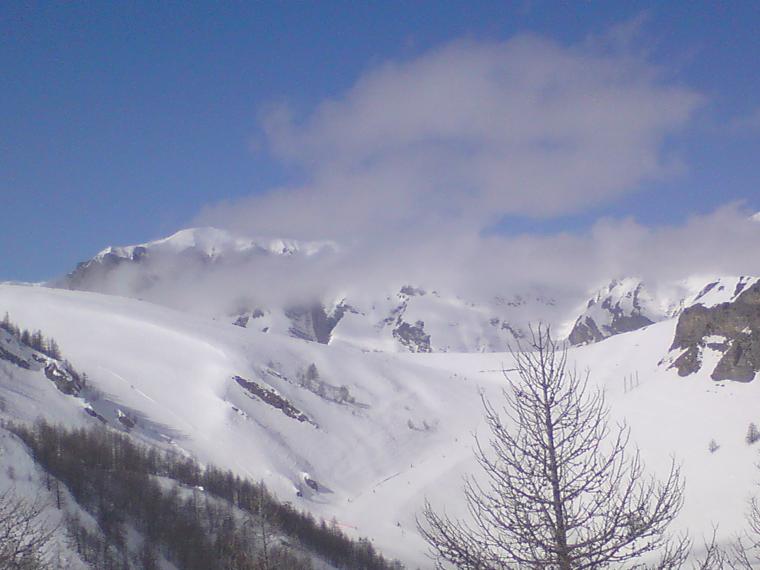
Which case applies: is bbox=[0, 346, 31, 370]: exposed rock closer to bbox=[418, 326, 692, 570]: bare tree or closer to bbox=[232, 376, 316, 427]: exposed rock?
bbox=[232, 376, 316, 427]: exposed rock

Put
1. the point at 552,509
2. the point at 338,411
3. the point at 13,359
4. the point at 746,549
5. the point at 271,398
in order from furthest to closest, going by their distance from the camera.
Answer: the point at 338,411
the point at 271,398
the point at 13,359
the point at 746,549
the point at 552,509

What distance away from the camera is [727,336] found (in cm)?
10969

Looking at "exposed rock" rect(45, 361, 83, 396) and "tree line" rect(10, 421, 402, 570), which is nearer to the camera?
"tree line" rect(10, 421, 402, 570)

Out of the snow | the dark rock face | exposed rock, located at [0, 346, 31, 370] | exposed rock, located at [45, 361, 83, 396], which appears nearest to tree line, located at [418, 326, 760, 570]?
the snow

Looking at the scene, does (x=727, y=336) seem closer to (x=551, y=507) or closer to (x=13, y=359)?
(x=13, y=359)

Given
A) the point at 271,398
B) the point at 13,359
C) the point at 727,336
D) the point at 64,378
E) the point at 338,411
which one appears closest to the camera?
the point at 13,359

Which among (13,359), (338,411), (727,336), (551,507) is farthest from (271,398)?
(551,507)

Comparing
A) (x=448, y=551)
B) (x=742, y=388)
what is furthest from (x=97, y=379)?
(x=448, y=551)

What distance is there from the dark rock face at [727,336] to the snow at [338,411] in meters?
2.48

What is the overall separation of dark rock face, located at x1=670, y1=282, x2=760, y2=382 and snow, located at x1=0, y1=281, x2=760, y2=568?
2483mm

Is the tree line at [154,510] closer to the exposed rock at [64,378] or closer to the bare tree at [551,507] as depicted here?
the exposed rock at [64,378]

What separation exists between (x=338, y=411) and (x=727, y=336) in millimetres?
65057

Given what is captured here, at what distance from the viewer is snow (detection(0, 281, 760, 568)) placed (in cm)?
7694

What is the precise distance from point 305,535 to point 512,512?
183ft
